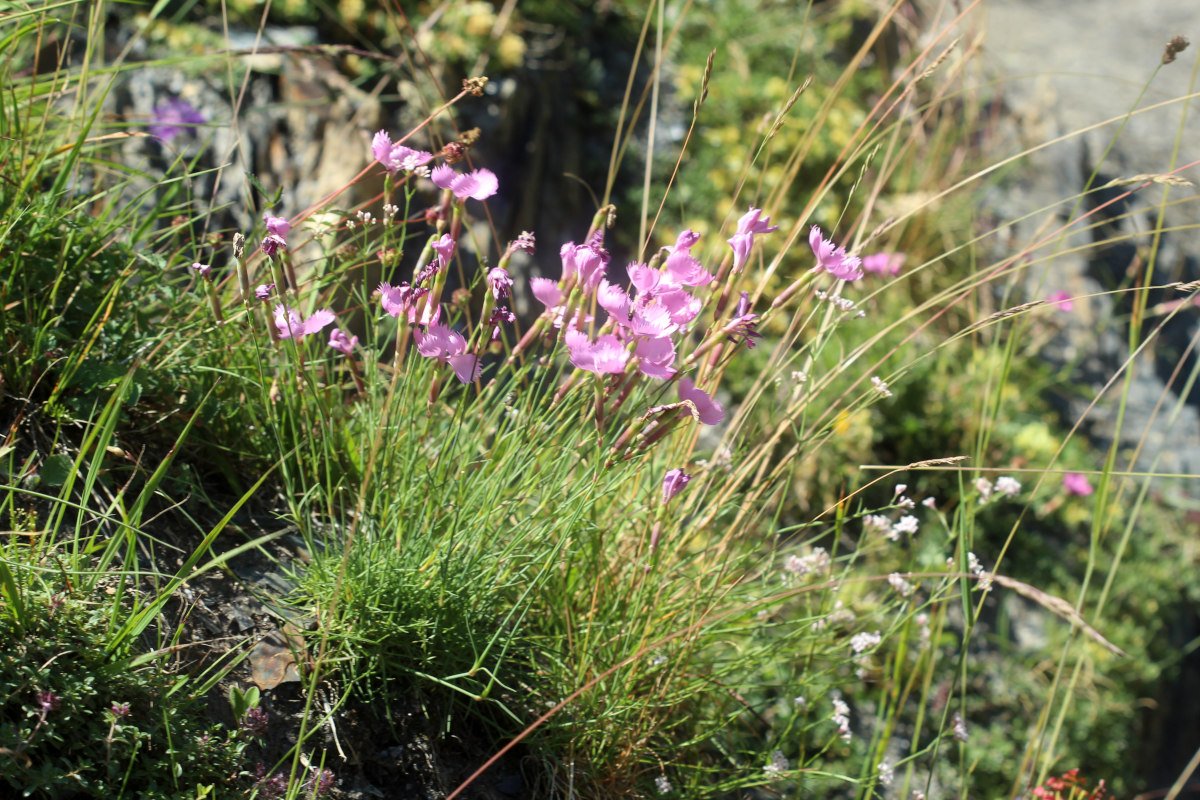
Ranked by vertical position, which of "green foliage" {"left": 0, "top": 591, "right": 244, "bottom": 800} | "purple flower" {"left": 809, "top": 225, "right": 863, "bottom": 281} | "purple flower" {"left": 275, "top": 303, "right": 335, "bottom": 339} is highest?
"purple flower" {"left": 809, "top": 225, "right": 863, "bottom": 281}

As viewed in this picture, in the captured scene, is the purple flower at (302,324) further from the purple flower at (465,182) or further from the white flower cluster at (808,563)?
the white flower cluster at (808,563)

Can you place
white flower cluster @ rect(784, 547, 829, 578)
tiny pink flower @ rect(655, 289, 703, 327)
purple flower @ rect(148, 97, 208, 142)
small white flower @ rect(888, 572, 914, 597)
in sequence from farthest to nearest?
1. purple flower @ rect(148, 97, 208, 142)
2. white flower cluster @ rect(784, 547, 829, 578)
3. small white flower @ rect(888, 572, 914, 597)
4. tiny pink flower @ rect(655, 289, 703, 327)

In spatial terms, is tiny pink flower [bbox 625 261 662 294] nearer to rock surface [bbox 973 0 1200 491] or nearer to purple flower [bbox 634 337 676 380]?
purple flower [bbox 634 337 676 380]

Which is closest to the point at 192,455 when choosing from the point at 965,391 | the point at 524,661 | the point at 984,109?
the point at 524,661

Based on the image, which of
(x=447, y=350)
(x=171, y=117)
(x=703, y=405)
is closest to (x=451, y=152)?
(x=447, y=350)

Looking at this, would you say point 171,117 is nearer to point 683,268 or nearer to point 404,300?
point 404,300

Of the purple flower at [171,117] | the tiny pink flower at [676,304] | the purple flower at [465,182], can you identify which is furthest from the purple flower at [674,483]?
the purple flower at [171,117]

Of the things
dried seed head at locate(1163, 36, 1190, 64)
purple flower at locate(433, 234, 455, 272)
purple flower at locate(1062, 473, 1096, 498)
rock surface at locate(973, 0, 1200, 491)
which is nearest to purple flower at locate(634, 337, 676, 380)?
purple flower at locate(433, 234, 455, 272)
